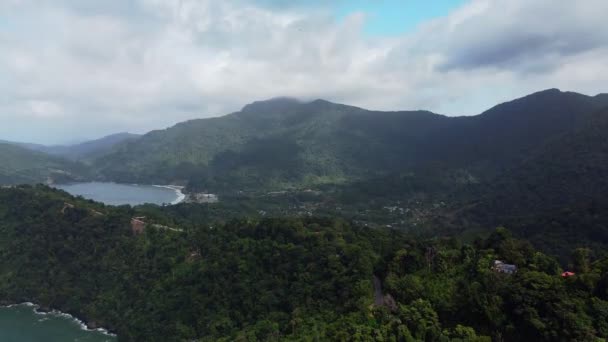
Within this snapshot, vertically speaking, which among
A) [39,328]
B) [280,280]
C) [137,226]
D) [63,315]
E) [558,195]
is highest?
[558,195]

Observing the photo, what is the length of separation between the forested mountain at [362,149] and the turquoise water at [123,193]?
8433mm

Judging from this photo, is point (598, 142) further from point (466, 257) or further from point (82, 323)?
point (82, 323)

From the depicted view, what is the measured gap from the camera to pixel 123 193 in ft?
470

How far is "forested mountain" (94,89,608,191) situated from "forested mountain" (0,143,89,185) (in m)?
13.5

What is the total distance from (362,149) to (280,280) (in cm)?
14340

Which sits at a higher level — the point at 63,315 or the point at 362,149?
the point at 362,149

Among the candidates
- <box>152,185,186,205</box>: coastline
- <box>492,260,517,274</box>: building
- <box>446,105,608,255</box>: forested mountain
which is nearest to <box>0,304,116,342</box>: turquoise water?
<box>492,260,517,274</box>: building

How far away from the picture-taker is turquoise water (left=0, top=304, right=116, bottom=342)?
4047 cm

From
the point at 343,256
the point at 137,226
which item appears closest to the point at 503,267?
the point at 343,256

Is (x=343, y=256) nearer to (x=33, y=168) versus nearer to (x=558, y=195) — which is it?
(x=558, y=195)

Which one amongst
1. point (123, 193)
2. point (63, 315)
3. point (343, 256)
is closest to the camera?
point (343, 256)

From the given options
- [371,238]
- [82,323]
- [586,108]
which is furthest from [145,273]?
[586,108]

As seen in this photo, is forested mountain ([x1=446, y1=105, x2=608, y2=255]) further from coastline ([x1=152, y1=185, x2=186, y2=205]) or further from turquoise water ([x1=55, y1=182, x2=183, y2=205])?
turquoise water ([x1=55, y1=182, x2=183, y2=205])

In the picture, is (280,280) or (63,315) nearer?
(280,280)
